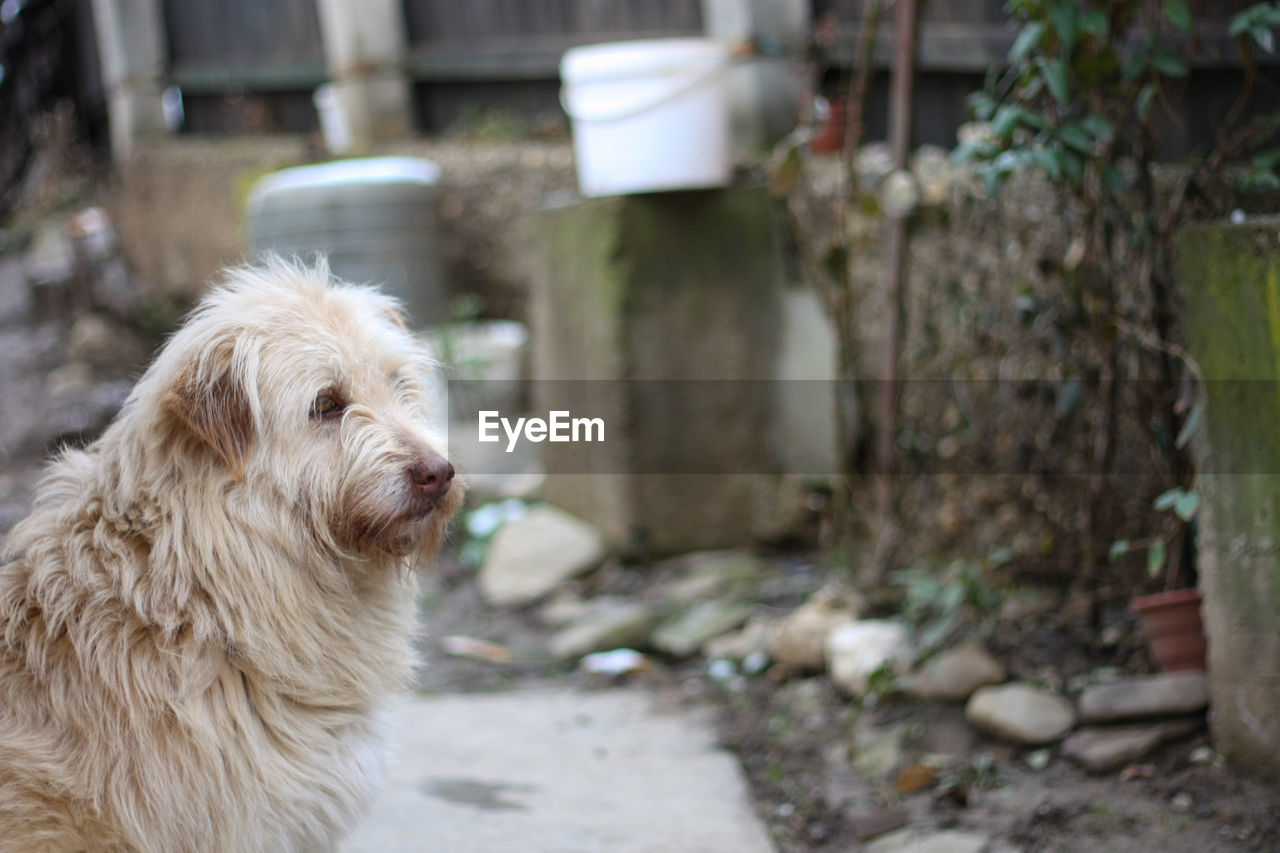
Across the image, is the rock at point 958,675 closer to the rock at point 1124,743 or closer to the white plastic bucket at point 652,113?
the rock at point 1124,743

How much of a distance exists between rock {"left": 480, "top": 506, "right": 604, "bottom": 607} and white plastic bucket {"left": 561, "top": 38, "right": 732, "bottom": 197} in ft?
5.37

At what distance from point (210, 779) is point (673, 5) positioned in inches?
228

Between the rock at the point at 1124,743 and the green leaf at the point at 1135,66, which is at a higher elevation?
the green leaf at the point at 1135,66

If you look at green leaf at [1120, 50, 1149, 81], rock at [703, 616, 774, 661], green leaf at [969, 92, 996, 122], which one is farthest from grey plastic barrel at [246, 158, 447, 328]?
green leaf at [1120, 50, 1149, 81]

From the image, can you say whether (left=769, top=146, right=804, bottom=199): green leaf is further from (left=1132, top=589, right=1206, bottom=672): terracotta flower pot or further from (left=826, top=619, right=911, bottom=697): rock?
(left=1132, top=589, right=1206, bottom=672): terracotta flower pot

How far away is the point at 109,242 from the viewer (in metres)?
10.0

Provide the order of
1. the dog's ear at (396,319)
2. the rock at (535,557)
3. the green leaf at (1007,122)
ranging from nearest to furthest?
the dog's ear at (396,319)
the green leaf at (1007,122)
the rock at (535,557)

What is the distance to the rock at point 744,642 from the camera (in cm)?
469

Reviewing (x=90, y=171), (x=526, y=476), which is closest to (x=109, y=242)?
(x=90, y=171)

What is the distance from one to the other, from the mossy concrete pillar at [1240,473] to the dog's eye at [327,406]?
2111 millimetres

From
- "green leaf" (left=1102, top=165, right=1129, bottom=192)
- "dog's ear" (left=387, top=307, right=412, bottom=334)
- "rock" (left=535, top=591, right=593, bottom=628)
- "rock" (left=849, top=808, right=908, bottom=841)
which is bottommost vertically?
"rock" (left=535, top=591, right=593, bottom=628)

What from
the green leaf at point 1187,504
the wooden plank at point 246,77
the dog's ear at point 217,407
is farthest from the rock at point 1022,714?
the wooden plank at point 246,77

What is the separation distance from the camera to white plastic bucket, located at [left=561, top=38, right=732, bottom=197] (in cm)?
519

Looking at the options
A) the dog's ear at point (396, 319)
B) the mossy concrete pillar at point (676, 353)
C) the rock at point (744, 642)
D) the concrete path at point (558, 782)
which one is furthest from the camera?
the mossy concrete pillar at point (676, 353)
